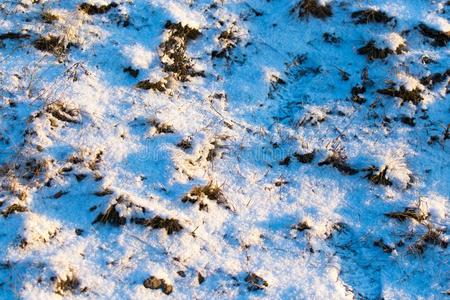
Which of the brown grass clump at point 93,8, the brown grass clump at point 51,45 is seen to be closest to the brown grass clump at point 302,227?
the brown grass clump at point 51,45

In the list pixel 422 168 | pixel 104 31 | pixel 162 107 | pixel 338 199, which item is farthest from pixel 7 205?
pixel 422 168

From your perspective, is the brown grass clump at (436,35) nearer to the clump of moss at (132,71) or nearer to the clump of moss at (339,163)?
the clump of moss at (339,163)

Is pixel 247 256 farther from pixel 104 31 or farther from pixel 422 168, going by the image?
pixel 104 31

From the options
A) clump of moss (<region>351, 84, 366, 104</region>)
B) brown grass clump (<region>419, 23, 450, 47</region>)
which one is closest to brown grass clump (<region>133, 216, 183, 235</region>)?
clump of moss (<region>351, 84, 366, 104</region>)

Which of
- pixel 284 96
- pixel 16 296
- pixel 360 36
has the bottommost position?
pixel 16 296

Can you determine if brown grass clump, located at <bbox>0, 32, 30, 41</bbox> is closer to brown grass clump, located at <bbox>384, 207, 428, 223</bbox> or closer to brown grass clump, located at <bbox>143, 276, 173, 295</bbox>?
brown grass clump, located at <bbox>143, 276, 173, 295</bbox>

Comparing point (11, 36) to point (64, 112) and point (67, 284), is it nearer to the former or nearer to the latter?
point (64, 112)

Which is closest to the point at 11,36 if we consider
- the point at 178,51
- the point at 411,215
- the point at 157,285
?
the point at 178,51
